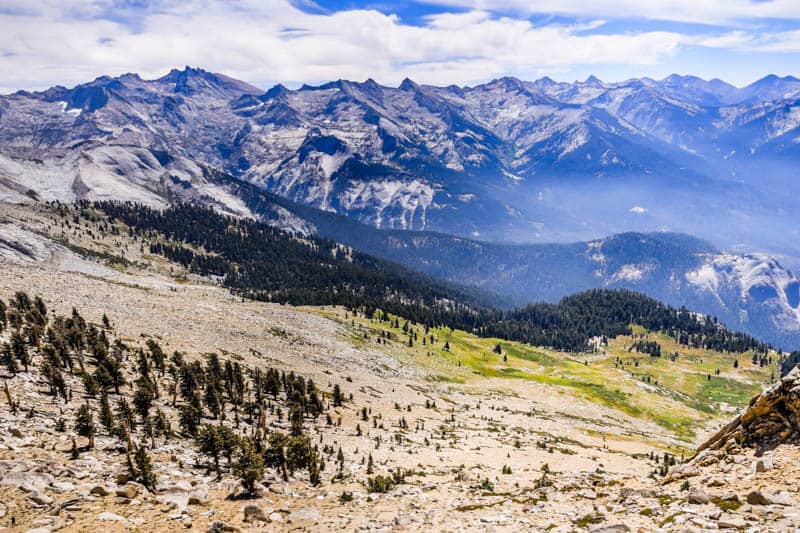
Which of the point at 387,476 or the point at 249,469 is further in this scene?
the point at 387,476

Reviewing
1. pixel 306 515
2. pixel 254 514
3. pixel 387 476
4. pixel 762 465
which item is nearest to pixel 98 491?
pixel 254 514

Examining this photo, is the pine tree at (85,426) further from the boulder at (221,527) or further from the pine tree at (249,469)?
the boulder at (221,527)

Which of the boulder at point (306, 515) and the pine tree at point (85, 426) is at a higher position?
the pine tree at point (85, 426)

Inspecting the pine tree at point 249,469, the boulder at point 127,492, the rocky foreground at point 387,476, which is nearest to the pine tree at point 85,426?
the rocky foreground at point 387,476

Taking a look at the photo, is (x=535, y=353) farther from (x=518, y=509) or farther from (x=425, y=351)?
(x=518, y=509)

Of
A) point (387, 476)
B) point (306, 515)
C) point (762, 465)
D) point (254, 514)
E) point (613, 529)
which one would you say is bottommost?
point (387, 476)

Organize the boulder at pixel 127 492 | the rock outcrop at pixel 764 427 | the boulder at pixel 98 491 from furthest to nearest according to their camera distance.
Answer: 1. the boulder at pixel 127 492
2. the boulder at pixel 98 491
3. the rock outcrop at pixel 764 427

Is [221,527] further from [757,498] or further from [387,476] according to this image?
[757,498]

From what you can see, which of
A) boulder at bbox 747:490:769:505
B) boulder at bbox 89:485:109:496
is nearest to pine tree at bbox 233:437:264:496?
boulder at bbox 89:485:109:496

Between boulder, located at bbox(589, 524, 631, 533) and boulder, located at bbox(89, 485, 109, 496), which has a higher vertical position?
boulder, located at bbox(589, 524, 631, 533)

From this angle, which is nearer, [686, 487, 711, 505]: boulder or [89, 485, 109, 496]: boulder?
[686, 487, 711, 505]: boulder

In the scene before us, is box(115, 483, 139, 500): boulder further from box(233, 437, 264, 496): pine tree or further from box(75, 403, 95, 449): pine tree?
box(75, 403, 95, 449): pine tree

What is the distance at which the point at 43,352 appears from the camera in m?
48.2

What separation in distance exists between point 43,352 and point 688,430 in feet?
408
